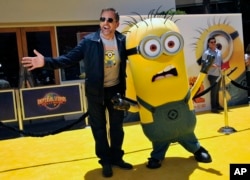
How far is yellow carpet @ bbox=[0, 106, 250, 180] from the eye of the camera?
3.95 m

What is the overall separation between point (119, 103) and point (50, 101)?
3.45m

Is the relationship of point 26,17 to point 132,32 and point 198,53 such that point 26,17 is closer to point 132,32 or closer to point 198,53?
point 198,53

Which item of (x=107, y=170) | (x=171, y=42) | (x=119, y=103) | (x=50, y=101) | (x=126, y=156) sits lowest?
(x=126, y=156)

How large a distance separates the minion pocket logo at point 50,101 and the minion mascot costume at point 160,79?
323 centimetres

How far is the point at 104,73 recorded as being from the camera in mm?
3828

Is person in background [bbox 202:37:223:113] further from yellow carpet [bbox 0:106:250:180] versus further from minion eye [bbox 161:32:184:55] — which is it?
minion eye [bbox 161:32:184:55]

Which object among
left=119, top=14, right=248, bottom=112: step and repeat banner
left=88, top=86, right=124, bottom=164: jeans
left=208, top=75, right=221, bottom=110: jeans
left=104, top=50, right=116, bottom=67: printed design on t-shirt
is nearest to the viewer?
left=104, top=50, right=116, bottom=67: printed design on t-shirt

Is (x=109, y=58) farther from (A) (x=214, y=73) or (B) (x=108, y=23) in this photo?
(A) (x=214, y=73)

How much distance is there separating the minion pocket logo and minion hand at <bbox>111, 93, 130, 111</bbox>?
3.36m

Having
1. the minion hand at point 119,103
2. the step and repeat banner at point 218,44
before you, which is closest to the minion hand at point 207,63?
the minion hand at point 119,103

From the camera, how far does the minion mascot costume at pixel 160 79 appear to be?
3.84 m

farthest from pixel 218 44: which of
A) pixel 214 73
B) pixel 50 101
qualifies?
pixel 50 101

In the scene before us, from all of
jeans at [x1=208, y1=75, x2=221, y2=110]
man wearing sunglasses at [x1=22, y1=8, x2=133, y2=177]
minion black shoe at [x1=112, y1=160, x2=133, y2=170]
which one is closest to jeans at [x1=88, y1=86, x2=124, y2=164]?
man wearing sunglasses at [x1=22, y1=8, x2=133, y2=177]

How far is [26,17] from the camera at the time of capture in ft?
26.6
